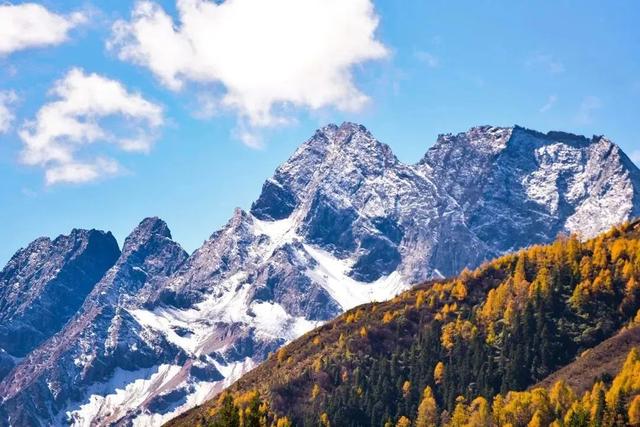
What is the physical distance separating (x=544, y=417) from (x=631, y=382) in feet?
71.5

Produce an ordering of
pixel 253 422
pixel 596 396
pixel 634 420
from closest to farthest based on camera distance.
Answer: pixel 253 422, pixel 634 420, pixel 596 396

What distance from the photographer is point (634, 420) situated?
182 meters

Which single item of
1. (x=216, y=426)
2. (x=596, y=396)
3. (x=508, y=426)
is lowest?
(x=216, y=426)

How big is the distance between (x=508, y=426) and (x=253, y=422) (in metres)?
105

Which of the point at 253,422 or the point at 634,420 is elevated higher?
the point at 634,420

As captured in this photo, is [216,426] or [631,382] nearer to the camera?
[216,426]

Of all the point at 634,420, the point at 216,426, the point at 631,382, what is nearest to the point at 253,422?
→ the point at 216,426

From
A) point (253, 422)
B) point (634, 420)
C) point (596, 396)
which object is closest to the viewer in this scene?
point (253, 422)

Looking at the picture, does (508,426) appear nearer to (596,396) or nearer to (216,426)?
(596,396)

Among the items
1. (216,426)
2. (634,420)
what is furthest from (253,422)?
(634,420)

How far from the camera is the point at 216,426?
113562mm

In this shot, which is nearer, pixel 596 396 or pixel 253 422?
pixel 253 422

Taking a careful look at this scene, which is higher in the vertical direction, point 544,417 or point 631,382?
point 631,382

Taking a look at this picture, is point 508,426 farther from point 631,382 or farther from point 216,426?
point 216,426
